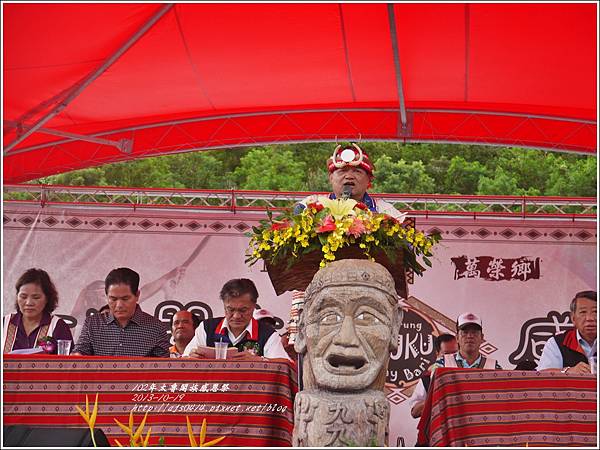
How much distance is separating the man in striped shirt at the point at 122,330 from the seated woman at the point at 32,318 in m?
0.32

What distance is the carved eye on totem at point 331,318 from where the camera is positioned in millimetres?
3525

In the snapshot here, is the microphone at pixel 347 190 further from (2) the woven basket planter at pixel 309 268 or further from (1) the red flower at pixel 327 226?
(1) the red flower at pixel 327 226

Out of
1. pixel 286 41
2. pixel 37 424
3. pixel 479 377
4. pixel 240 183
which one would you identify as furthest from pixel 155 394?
pixel 240 183

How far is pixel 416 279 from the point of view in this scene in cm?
707

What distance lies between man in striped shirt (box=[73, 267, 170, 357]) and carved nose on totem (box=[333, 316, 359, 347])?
150 cm

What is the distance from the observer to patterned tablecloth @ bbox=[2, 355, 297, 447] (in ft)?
13.3

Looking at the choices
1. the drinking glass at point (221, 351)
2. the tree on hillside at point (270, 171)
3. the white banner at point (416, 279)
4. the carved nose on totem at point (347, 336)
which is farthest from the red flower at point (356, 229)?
the tree on hillside at point (270, 171)

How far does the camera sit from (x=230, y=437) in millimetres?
4039

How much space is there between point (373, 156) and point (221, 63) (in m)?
10.3

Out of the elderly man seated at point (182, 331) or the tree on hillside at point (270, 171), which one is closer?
the elderly man seated at point (182, 331)

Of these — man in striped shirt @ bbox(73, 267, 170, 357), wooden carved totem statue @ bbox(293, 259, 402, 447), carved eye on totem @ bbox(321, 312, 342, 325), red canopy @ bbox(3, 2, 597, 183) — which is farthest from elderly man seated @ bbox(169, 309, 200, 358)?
carved eye on totem @ bbox(321, 312, 342, 325)

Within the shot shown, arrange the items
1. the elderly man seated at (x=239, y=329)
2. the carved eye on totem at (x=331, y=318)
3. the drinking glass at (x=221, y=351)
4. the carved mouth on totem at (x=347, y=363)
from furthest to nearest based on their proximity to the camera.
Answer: the elderly man seated at (x=239, y=329)
the drinking glass at (x=221, y=351)
the carved eye on totem at (x=331, y=318)
the carved mouth on totem at (x=347, y=363)

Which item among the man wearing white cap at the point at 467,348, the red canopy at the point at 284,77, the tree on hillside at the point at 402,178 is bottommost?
the man wearing white cap at the point at 467,348

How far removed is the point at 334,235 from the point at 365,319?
0.42m
